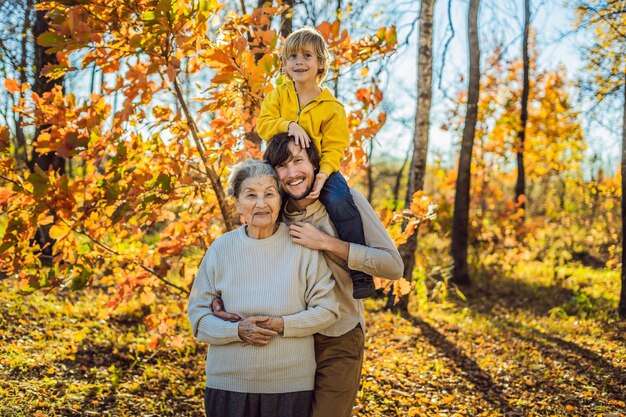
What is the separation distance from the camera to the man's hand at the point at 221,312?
7.04ft

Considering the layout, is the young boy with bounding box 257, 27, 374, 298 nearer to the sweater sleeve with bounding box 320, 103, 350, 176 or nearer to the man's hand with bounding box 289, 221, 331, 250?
the sweater sleeve with bounding box 320, 103, 350, 176

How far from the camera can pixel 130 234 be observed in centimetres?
432

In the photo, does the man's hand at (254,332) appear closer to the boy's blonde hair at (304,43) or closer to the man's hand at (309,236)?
the man's hand at (309,236)

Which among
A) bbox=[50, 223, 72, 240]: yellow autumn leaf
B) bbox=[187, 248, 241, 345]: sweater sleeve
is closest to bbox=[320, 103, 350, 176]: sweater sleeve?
bbox=[187, 248, 241, 345]: sweater sleeve

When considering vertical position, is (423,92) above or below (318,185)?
above

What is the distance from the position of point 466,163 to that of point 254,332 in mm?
7652

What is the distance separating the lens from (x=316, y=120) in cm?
271

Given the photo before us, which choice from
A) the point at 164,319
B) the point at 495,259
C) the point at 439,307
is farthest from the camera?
the point at 495,259

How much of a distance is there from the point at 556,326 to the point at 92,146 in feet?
20.4

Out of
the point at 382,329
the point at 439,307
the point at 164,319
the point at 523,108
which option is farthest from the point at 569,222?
the point at 164,319

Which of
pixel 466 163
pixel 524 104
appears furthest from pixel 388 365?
pixel 524 104

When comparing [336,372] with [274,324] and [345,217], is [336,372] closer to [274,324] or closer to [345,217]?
[274,324]

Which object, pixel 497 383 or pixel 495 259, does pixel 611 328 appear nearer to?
pixel 497 383

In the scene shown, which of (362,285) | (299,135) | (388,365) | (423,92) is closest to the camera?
(362,285)
